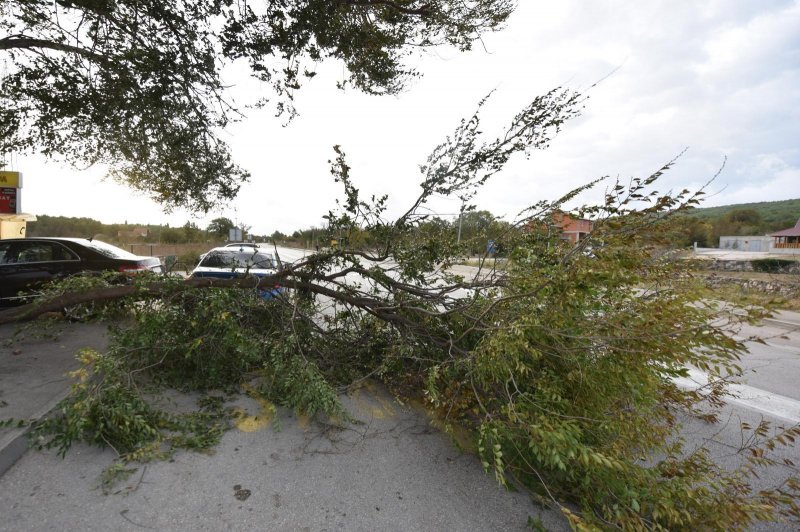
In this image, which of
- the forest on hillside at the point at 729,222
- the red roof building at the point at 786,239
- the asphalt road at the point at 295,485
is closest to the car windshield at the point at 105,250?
the asphalt road at the point at 295,485

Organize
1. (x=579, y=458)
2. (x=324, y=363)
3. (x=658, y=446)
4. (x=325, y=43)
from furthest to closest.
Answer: (x=325, y=43)
(x=324, y=363)
(x=658, y=446)
(x=579, y=458)

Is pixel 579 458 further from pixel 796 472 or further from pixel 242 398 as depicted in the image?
pixel 242 398

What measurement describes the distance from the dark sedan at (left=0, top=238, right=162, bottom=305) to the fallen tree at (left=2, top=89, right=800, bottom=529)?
306 centimetres

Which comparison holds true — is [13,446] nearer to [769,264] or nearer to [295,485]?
[295,485]

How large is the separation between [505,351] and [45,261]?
8.90 meters

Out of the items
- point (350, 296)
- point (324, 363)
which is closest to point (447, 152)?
point (350, 296)

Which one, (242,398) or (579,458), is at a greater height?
(579,458)

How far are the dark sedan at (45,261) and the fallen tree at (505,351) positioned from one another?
3058 mm

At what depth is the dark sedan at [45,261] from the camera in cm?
708

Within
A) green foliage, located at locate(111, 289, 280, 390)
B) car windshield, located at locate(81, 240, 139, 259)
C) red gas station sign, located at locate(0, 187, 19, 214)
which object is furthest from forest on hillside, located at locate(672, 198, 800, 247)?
red gas station sign, located at locate(0, 187, 19, 214)

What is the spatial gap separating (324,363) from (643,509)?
10.2ft

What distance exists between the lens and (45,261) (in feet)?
23.8

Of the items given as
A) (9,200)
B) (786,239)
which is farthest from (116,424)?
(786,239)

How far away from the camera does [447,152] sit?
14.1 ft
